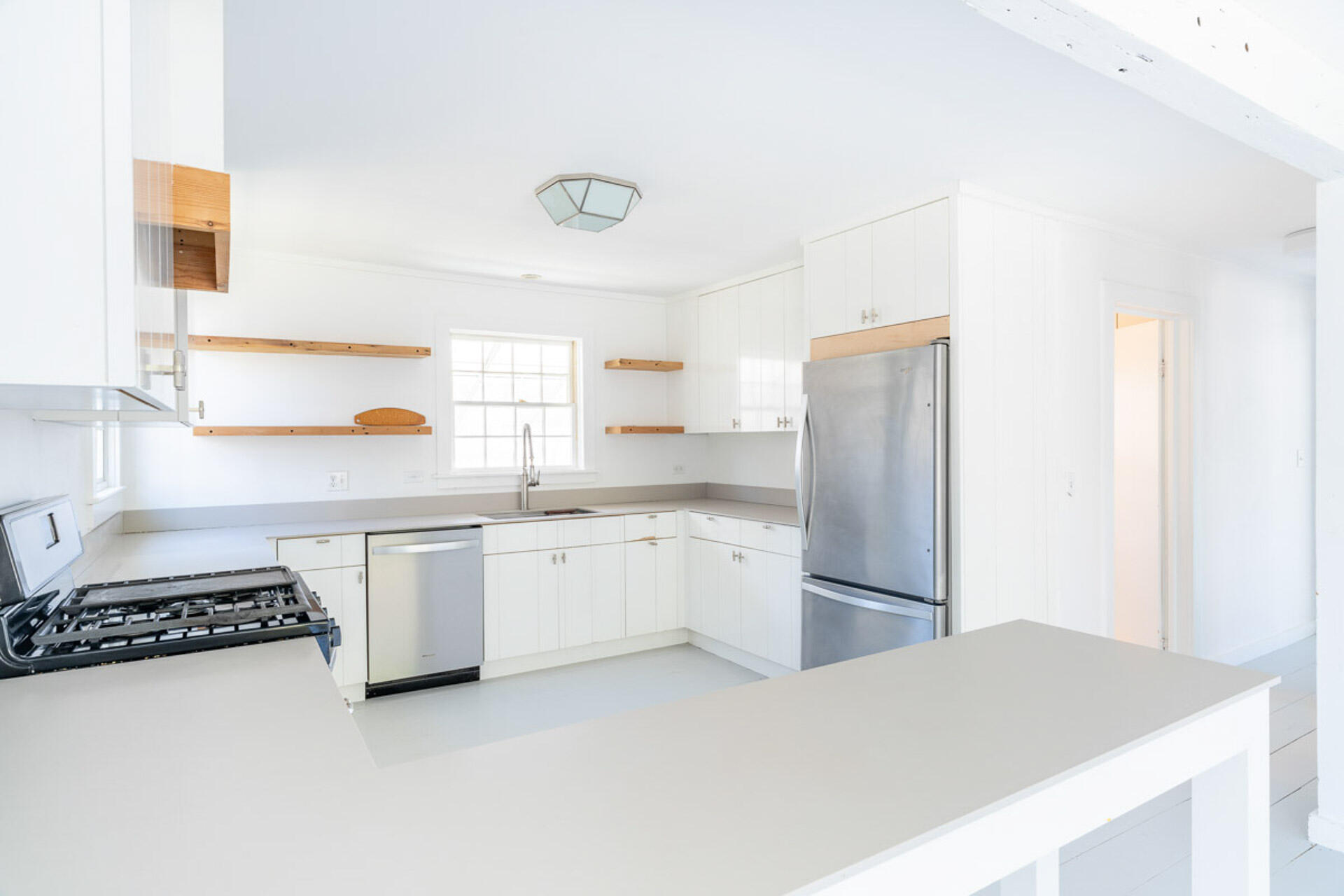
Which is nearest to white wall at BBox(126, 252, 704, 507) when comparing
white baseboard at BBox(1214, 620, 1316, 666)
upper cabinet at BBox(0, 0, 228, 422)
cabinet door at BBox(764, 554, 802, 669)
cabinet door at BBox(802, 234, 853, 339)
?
cabinet door at BBox(764, 554, 802, 669)

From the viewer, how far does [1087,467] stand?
3426mm

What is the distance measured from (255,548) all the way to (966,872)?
9.56 ft

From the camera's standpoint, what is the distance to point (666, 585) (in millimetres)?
4578

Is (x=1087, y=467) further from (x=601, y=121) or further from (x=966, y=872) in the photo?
(x=966, y=872)

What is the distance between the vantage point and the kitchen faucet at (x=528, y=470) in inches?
183

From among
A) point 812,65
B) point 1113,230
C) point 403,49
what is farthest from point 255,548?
point 1113,230

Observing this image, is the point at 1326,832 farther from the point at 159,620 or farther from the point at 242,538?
the point at 242,538

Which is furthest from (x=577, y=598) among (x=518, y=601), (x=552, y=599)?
(x=518, y=601)

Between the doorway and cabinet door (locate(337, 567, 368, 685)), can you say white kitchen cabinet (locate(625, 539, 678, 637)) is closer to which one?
cabinet door (locate(337, 567, 368, 685))

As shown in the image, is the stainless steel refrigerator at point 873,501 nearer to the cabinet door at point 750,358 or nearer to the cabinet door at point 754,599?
the cabinet door at point 754,599

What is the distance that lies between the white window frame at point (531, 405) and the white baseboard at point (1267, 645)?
13.1ft

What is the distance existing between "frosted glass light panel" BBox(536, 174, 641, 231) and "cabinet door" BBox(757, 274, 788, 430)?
1.48 meters

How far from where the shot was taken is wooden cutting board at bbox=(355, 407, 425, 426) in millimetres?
4188

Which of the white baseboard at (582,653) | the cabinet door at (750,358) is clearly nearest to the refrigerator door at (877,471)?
the cabinet door at (750,358)
